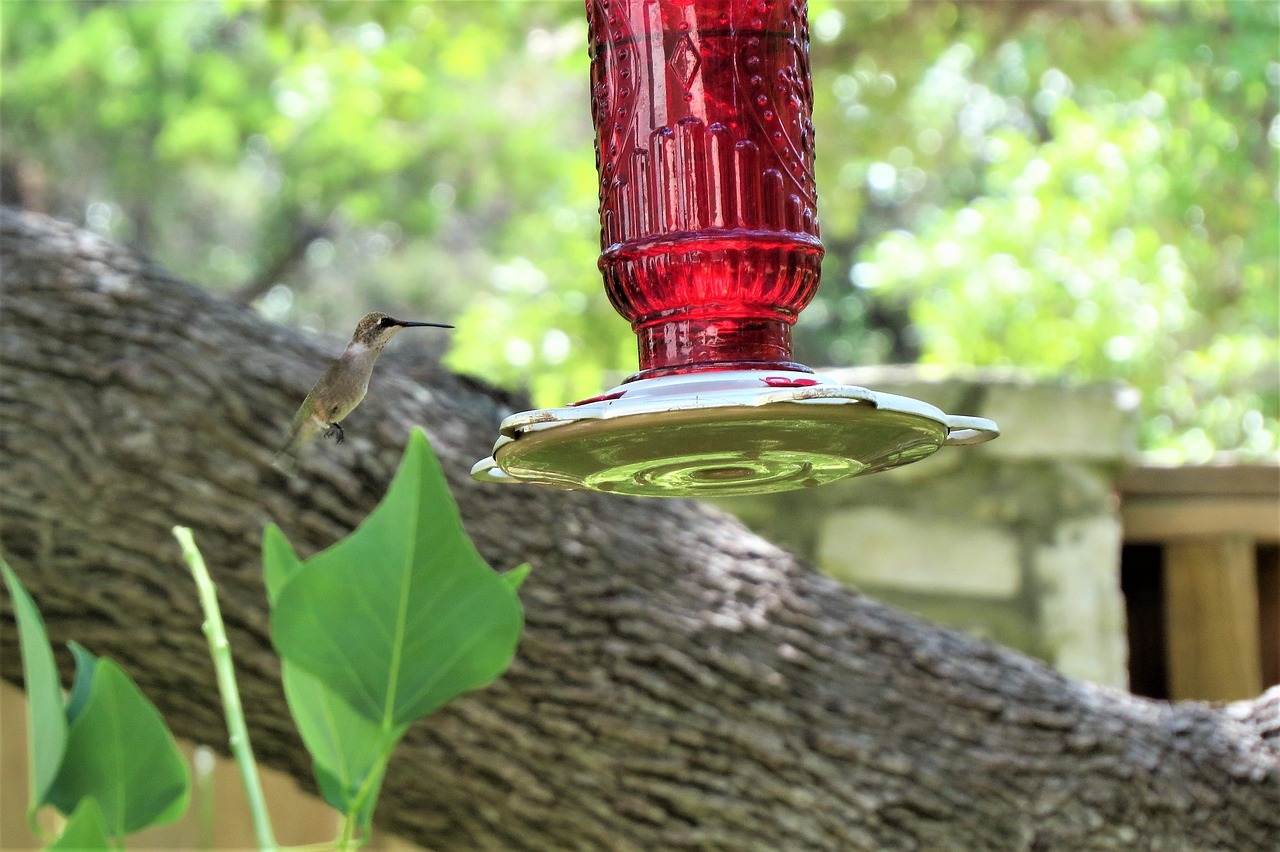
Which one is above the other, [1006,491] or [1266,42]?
[1266,42]

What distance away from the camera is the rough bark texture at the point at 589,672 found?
1.77 meters

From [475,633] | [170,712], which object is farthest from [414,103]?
[475,633]

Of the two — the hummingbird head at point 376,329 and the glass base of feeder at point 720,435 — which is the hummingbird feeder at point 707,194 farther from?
the hummingbird head at point 376,329

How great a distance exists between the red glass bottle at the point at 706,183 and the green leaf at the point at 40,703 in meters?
0.45

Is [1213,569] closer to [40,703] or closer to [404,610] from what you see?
[404,610]

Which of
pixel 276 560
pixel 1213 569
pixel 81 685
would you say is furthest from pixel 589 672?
pixel 1213 569

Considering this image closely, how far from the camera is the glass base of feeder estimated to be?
2.29 feet

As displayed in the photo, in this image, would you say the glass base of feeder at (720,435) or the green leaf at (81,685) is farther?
A: the green leaf at (81,685)

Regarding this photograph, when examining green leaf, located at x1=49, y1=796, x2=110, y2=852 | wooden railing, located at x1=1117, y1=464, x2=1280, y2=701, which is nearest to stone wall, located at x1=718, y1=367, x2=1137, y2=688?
wooden railing, located at x1=1117, y1=464, x2=1280, y2=701

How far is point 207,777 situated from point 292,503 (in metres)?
1.29

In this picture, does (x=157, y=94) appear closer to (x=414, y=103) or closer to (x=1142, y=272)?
(x=414, y=103)

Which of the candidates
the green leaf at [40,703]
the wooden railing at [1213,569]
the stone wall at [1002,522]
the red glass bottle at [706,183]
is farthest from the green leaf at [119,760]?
the wooden railing at [1213,569]

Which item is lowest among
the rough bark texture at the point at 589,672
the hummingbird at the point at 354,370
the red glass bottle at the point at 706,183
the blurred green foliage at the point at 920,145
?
the rough bark texture at the point at 589,672

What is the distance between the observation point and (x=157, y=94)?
8148 mm
